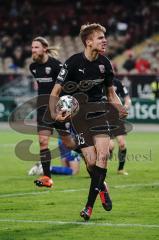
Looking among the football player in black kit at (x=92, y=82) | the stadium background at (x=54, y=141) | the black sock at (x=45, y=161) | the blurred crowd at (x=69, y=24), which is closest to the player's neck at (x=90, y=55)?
the football player in black kit at (x=92, y=82)

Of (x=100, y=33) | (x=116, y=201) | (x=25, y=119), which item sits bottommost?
(x=25, y=119)

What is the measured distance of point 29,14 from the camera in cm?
4353

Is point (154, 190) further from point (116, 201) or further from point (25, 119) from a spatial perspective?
point (25, 119)

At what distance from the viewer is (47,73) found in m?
14.7

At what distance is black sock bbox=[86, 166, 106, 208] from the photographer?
33.6 feet

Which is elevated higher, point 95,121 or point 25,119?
point 95,121

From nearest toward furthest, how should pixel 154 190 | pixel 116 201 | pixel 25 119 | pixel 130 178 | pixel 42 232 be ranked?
1. pixel 42 232
2. pixel 116 201
3. pixel 154 190
4. pixel 130 178
5. pixel 25 119

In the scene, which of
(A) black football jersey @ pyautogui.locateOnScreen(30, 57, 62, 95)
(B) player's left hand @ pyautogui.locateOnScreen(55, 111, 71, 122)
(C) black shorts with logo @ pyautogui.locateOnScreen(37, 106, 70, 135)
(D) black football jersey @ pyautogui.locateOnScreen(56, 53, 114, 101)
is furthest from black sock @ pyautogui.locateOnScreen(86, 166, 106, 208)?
(A) black football jersey @ pyautogui.locateOnScreen(30, 57, 62, 95)

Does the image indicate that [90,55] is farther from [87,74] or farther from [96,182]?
[96,182]

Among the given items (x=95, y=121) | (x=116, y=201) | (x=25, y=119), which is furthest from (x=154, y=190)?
(x=25, y=119)

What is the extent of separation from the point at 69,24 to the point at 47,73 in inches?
1083

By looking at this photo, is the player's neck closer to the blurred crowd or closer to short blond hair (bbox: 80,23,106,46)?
short blond hair (bbox: 80,23,106,46)

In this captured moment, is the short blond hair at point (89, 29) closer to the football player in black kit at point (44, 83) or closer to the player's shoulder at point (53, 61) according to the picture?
the football player in black kit at point (44, 83)

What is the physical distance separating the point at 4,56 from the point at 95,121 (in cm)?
3017
